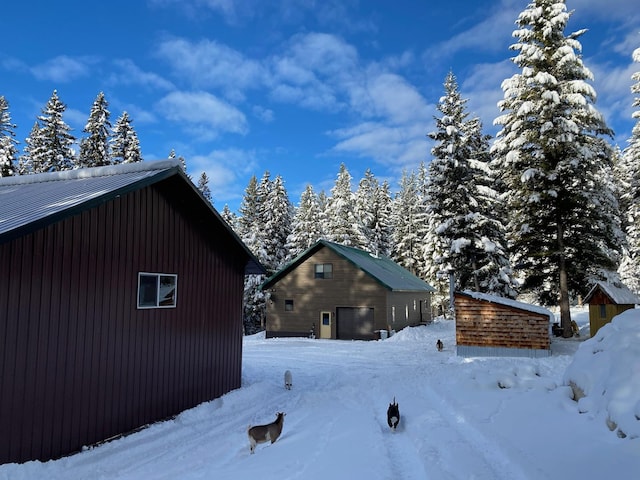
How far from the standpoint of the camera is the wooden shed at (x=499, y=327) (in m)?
18.2

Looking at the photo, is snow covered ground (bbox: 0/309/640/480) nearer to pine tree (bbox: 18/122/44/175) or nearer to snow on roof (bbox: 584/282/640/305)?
snow on roof (bbox: 584/282/640/305)

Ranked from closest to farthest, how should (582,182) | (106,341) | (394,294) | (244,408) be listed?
(106,341), (244,408), (582,182), (394,294)

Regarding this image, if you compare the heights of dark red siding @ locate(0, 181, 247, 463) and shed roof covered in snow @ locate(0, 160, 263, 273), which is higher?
shed roof covered in snow @ locate(0, 160, 263, 273)

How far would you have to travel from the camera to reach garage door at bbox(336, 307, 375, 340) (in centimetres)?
3003

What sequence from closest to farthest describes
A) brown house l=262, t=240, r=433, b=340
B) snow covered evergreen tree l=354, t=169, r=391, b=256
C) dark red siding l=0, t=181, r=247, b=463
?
1. dark red siding l=0, t=181, r=247, b=463
2. brown house l=262, t=240, r=433, b=340
3. snow covered evergreen tree l=354, t=169, r=391, b=256

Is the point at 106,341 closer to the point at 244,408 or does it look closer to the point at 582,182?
the point at 244,408

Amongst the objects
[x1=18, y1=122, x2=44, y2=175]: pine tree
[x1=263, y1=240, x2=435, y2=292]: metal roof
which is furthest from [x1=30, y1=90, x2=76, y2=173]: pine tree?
[x1=263, y1=240, x2=435, y2=292]: metal roof

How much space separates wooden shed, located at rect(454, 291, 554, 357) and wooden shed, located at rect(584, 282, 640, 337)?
3.73 metres

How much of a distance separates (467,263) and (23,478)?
2409 cm

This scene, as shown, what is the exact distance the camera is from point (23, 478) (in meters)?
6.33

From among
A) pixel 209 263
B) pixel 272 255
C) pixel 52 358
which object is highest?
pixel 272 255

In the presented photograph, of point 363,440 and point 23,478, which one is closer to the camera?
point 23,478

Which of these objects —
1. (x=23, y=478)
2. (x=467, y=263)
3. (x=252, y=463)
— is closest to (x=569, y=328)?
(x=467, y=263)

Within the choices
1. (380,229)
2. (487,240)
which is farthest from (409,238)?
(487,240)
